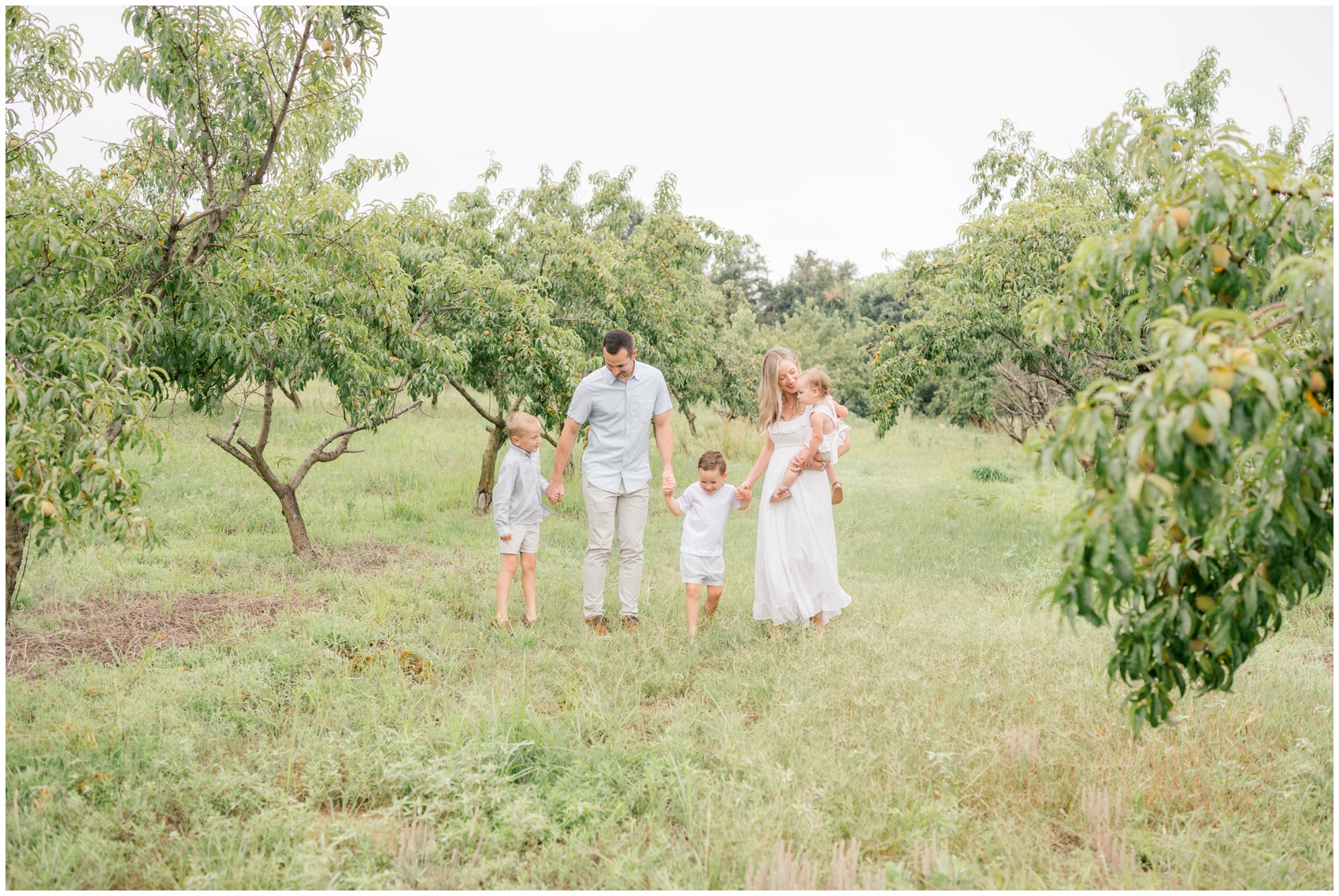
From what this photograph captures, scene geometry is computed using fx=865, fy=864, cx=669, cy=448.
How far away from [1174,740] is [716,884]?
2469 millimetres

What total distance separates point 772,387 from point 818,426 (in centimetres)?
42

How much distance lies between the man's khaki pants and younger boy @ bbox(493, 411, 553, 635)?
0.43m

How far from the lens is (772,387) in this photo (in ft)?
19.0

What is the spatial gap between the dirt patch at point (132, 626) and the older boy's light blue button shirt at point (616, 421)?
2528 millimetres

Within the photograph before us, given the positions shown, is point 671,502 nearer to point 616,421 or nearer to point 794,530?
point 616,421

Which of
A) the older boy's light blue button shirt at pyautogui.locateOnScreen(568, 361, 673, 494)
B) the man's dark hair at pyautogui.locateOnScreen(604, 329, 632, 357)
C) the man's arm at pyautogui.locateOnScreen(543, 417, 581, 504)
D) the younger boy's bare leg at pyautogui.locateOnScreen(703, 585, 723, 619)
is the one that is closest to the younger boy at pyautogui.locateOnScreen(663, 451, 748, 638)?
the younger boy's bare leg at pyautogui.locateOnScreen(703, 585, 723, 619)

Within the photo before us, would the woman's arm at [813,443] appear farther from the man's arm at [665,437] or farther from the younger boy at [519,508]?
the younger boy at [519,508]

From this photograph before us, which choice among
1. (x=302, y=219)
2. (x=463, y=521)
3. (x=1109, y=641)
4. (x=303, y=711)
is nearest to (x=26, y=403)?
(x=303, y=711)

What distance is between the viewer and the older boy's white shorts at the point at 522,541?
6129 mm

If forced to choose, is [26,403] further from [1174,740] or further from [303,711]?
[1174,740]

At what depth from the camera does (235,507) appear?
10.3m

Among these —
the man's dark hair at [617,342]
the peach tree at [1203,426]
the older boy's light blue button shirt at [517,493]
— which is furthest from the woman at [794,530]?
the peach tree at [1203,426]

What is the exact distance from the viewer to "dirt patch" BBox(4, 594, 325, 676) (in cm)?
533

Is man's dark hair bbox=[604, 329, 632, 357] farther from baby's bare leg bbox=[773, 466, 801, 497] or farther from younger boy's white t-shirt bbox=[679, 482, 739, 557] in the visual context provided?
baby's bare leg bbox=[773, 466, 801, 497]
